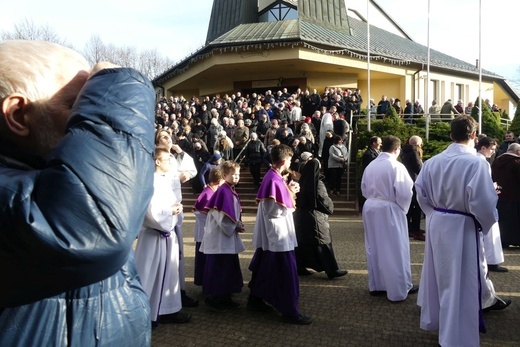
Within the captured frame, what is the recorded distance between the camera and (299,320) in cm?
534

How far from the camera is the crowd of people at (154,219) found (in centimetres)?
102

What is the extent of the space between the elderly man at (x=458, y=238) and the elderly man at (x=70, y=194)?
3822 millimetres

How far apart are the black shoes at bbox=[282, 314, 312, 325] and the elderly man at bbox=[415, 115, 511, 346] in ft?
4.18

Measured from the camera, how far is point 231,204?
5.93 metres

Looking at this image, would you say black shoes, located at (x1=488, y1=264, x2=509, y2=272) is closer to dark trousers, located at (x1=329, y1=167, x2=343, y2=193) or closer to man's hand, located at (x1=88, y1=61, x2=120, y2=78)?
dark trousers, located at (x1=329, y1=167, x2=343, y2=193)

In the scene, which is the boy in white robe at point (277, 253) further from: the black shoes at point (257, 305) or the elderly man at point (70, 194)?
the elderly man at point (70, 194)

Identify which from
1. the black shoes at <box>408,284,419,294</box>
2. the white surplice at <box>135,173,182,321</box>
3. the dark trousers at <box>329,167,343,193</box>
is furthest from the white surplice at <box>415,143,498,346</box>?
the dark trousers at <box>329,167,343,193</box>

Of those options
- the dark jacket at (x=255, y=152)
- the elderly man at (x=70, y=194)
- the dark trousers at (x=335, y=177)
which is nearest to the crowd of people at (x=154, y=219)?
the elderly man at (x=70, y=194)

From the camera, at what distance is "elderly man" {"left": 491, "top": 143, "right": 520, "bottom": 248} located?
907 cm

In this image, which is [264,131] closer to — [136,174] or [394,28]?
[136,174]

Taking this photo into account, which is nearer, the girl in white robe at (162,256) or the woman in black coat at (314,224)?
the girl in white robe at (162,256)

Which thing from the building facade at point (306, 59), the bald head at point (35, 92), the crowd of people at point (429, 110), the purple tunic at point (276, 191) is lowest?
the purple tunic at point (276, 191)

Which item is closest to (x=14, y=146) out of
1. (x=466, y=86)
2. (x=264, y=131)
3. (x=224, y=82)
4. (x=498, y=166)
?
(x=498, y=166)

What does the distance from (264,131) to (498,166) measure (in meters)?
10.5
